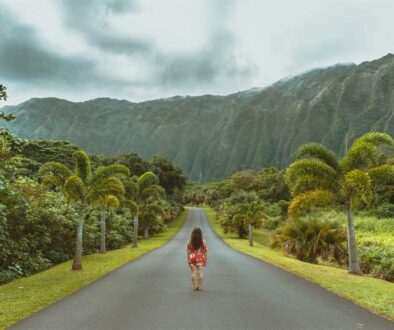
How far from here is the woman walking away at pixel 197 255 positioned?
42.6ft

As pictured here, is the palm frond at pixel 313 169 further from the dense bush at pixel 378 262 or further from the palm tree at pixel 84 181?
the palm tree at pixel 84 181

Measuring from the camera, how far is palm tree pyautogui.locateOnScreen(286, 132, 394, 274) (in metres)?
20.4

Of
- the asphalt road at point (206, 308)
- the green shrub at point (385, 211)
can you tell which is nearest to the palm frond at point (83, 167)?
the asphalt road at point (206, 308)

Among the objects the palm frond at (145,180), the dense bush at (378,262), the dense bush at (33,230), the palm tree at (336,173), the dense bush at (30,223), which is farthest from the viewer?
the palm frond at (145,180)

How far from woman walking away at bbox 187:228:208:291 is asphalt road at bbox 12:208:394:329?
458mm

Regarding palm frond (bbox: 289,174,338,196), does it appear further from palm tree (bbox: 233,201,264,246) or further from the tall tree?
palm tree (bbox: 233,201,264,246)

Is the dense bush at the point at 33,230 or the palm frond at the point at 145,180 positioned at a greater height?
the palm frond at the point at 145,180

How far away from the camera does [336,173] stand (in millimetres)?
20922

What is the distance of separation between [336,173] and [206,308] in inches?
488

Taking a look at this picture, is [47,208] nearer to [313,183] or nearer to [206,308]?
[313,183]

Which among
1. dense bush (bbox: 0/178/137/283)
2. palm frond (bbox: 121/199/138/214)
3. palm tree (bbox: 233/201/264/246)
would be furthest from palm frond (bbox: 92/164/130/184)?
palm tree (bbox: 233/201/264/246)

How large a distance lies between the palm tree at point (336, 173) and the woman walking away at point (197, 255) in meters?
8.89

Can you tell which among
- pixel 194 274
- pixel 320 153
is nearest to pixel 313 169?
pixel 320 153

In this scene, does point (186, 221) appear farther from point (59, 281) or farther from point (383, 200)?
point (59, 281)
